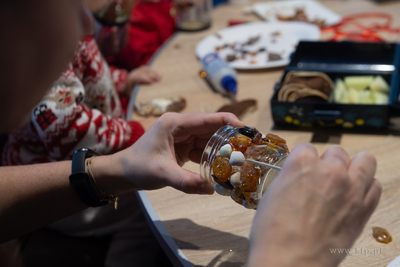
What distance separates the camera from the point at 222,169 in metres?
0.62

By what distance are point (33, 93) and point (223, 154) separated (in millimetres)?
318

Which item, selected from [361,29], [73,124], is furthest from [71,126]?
[361,29]

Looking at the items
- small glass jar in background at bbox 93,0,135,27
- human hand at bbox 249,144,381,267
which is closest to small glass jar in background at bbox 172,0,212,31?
small glass jar in background at bbox 93,0,135,27

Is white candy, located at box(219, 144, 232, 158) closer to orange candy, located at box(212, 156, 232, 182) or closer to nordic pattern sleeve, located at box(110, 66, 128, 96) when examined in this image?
orange candy, located at box(212, 156, 232, 182)

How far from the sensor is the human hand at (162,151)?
0.70 meters

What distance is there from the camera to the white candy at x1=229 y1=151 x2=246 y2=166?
0.61 metres

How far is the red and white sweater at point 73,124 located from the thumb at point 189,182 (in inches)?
15.7

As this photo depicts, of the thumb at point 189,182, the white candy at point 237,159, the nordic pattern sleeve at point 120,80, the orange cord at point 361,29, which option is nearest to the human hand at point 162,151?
the thumb at point 189,182

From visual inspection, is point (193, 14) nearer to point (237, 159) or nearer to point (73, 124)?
point (73, 124)

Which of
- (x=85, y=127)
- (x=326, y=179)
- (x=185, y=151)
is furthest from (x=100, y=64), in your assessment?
(x=326, y=179)

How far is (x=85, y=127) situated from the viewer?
0.98 metres

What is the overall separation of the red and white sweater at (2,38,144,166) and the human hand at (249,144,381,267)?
634mm

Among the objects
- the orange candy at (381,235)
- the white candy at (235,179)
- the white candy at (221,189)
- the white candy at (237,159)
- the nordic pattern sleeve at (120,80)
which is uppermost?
the white candy at (237,159)

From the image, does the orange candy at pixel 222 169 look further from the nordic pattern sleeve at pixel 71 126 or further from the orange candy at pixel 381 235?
the nordic pattern sleeve at pixel 71 126
